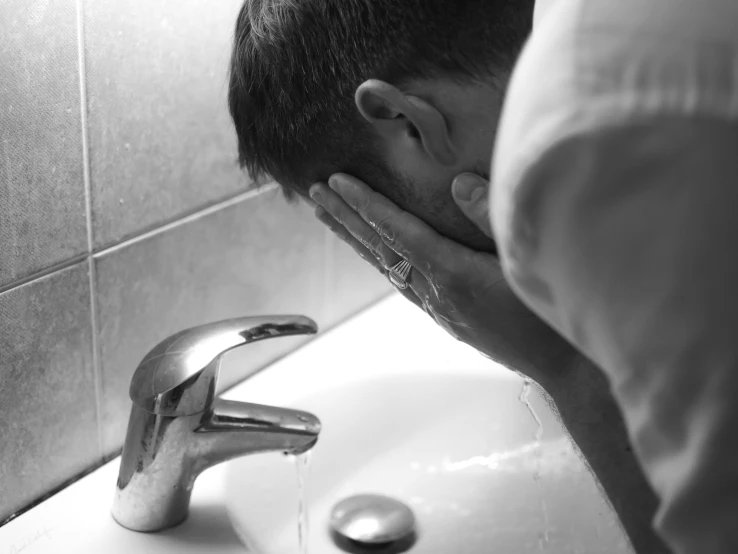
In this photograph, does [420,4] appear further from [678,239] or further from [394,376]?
[394,376]

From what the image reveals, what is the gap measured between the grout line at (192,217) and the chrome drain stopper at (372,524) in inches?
11.7

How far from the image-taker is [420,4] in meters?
0.58

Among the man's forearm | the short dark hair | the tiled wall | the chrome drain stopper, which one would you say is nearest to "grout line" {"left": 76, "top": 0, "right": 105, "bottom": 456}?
the tiled wall

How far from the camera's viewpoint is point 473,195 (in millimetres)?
593

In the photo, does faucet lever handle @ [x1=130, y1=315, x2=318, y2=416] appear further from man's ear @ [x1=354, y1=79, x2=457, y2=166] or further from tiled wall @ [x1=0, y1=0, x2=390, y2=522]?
man's ear @ [x1=354, y1=79, x2=457, y2=166]

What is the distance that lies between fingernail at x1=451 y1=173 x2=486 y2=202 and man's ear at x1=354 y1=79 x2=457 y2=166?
0.01m

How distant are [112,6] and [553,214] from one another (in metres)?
0.52

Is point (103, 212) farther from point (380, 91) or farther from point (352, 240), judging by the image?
point (380, 91)

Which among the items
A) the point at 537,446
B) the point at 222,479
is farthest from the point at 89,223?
the point at 537,446

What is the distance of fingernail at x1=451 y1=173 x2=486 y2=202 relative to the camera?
0.59 m

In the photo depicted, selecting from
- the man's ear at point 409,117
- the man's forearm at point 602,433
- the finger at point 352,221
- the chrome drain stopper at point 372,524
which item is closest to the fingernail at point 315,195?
the finger at point 352,221

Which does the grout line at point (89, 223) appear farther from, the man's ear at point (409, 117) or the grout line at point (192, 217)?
the man's ear at point (409, 117)

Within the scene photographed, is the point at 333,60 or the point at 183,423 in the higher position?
the point at 333,60

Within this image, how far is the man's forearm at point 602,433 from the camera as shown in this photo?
2.16ft
